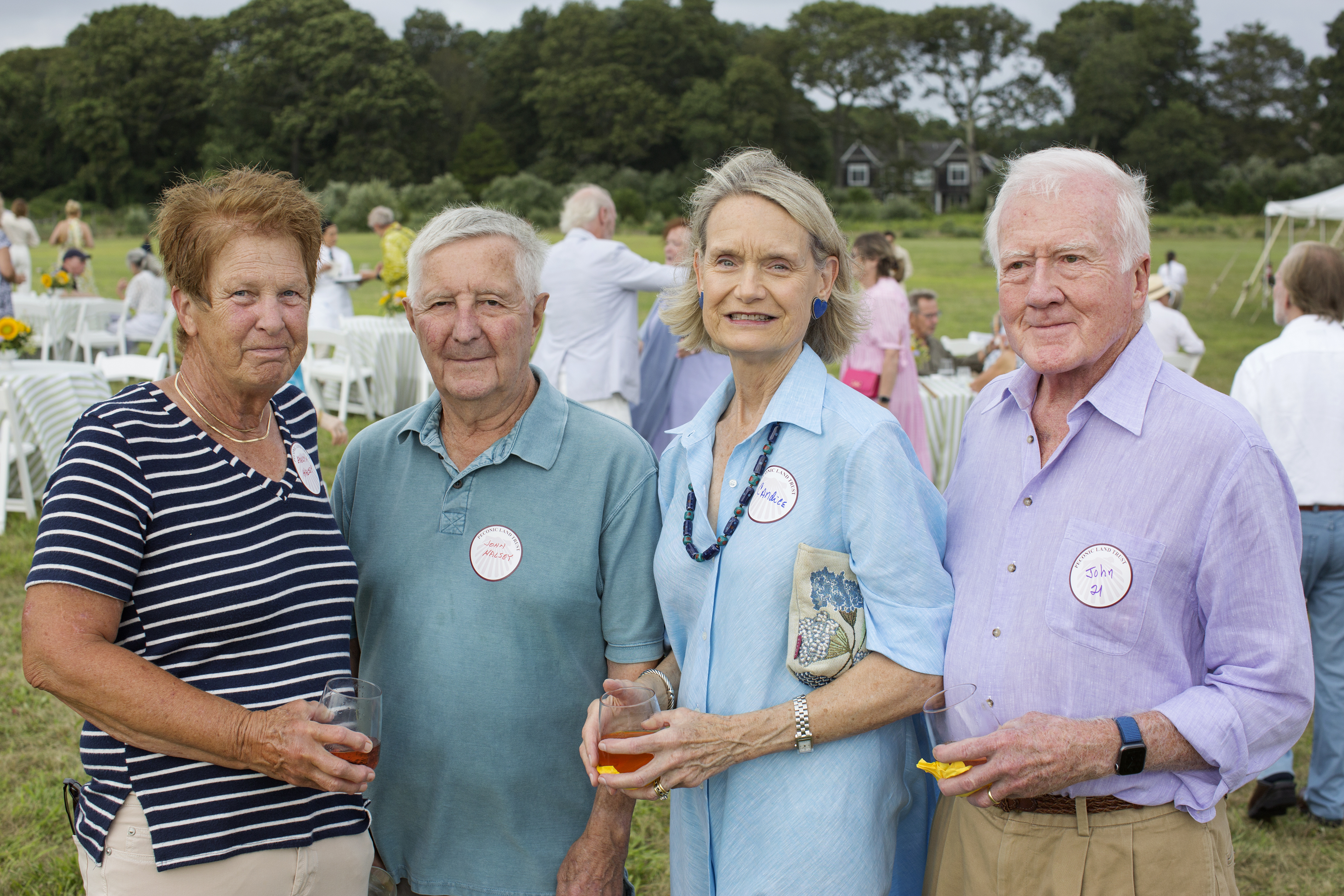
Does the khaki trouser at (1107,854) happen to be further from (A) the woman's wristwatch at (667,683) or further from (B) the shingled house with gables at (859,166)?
(B) the shingled house with gables at (859,166)

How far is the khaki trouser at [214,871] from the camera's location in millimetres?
1695

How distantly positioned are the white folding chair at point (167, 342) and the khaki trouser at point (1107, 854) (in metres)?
10.0

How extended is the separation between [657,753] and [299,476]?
0.92 meters

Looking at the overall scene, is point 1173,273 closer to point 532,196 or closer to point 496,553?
point 496,553

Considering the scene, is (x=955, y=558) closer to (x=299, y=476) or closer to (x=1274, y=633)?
(x=1274, y=633)

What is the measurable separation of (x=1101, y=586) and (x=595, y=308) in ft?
16.4

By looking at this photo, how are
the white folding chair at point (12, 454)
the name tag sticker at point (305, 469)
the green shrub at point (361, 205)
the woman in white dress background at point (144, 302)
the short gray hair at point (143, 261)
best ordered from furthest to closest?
the green shrub at point (361, 205)
the short gray hair at point (143, 261)
the woman in white dress background at point (144, 302)
the white folding chair at point (12, 454)
the name tag sticker at point (305, 469)

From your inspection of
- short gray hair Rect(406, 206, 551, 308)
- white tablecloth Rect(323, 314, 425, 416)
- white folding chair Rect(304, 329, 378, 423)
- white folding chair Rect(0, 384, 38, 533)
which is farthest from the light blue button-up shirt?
white tablecloth Rect(323, 314, 425, 416)

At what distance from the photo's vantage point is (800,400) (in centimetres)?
189

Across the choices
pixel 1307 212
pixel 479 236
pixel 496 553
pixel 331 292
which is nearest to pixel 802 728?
pixel 496 553

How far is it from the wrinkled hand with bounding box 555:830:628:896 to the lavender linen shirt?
78cm

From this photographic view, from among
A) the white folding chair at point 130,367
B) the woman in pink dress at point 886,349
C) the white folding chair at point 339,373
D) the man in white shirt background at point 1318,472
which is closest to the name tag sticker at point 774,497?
the man in white shirt background at point 1318,472

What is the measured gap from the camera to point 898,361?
269 inches

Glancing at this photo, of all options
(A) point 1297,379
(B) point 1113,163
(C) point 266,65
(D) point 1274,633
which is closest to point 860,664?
(D) point 1274,633
